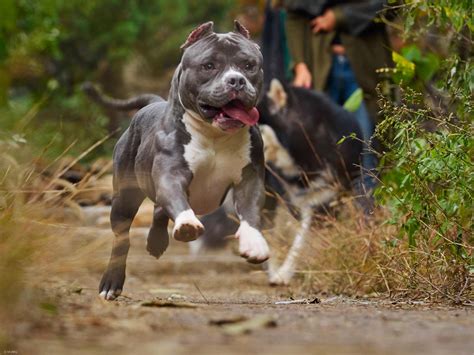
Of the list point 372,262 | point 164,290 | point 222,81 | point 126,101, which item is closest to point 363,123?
point 164,290

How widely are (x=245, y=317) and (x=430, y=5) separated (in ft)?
8.78

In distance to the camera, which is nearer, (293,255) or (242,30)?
(242,30)

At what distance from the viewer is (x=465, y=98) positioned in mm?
5719

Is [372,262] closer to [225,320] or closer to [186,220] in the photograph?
[186,220]

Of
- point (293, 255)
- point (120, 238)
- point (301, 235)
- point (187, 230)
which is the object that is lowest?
point (293, 255)

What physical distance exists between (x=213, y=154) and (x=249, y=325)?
2.21m

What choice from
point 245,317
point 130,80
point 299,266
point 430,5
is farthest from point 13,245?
point 130,80

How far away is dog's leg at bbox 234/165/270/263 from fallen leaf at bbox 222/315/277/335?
1.45 meters

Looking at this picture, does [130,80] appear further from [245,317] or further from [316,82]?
[245,317]

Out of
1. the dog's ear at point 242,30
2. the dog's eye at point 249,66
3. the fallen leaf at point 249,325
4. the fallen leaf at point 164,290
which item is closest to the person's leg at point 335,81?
the fallen leaf at point 164,290

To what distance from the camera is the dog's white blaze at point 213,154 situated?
5895 mm

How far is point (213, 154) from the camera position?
592 centimetres

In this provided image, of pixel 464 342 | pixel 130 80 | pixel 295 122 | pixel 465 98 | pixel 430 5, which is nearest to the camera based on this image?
pixel 464 342

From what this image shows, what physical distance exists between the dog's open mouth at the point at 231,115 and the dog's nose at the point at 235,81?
0.41ft
